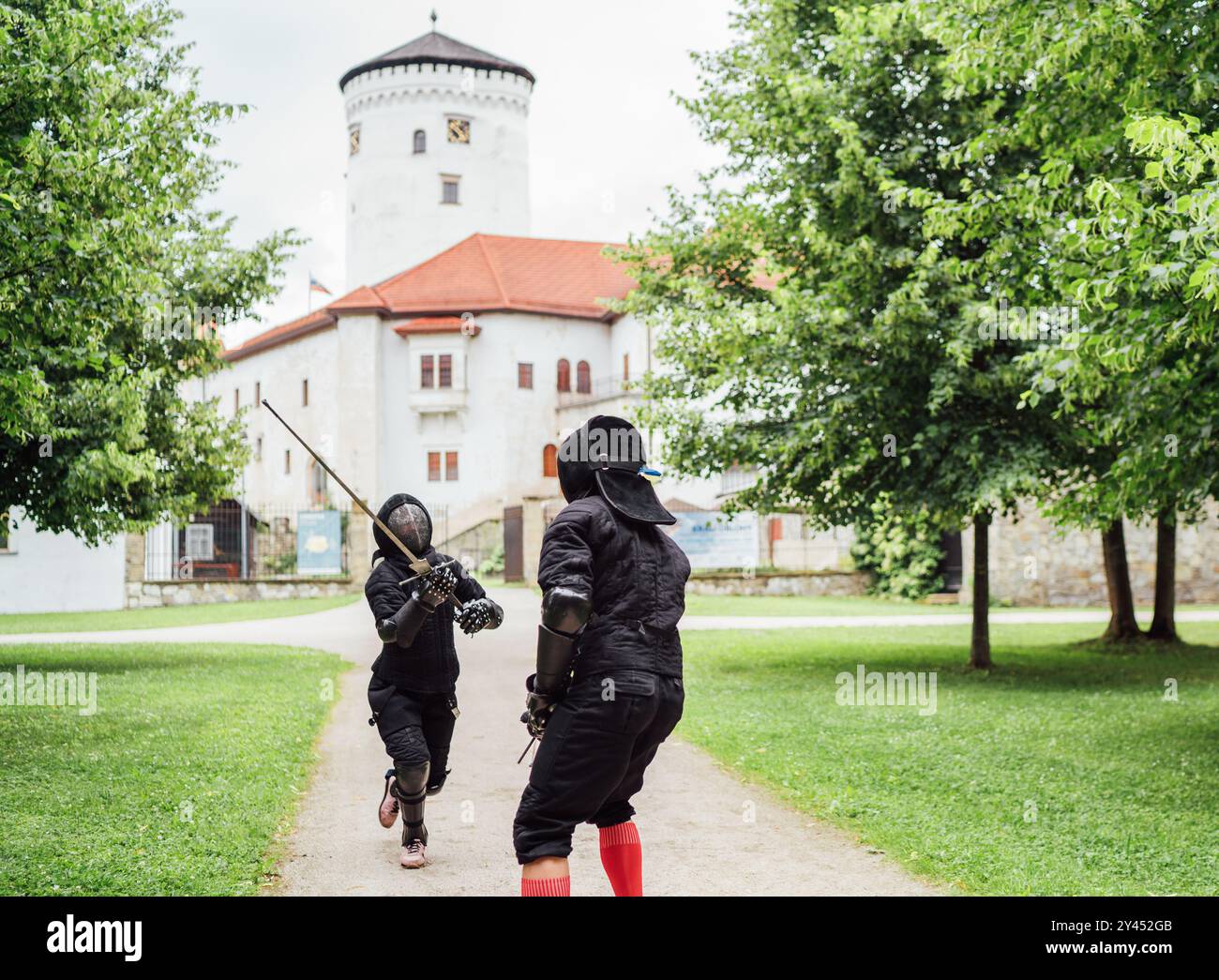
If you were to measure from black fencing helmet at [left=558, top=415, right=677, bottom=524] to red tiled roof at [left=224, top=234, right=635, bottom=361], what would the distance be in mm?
57637

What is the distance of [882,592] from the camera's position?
127 feet

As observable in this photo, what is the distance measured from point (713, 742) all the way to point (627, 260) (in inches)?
401

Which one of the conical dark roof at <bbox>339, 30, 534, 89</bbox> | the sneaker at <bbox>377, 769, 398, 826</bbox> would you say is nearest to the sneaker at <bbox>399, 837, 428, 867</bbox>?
the sneaker at <bbox>377, 769, 398, 826</bbox>

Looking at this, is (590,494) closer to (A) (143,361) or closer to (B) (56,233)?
(B) (56,233)

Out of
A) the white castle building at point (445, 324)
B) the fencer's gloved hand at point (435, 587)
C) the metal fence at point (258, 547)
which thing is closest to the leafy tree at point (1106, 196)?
the fencer's gloved hand at point (435, 587)

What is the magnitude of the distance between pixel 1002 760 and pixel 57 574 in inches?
1048

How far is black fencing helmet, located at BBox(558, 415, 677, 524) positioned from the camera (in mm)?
5348

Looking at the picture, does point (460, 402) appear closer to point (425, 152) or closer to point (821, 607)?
point (425, 152)

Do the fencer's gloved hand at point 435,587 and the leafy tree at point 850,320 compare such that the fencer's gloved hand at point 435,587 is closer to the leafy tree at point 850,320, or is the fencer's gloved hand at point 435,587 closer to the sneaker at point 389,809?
the sneaker at point 389,809

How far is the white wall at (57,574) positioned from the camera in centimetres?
2983

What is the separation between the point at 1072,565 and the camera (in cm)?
3431

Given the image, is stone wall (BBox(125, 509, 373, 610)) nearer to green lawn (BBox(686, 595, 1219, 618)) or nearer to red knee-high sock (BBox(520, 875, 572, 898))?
green lawn (BBox(686, 595, 1219, 618))

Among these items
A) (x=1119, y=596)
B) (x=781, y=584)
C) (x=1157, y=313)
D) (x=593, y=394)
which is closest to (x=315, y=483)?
(x=593, y=394)

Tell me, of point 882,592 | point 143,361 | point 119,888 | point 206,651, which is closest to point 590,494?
point 119,888
